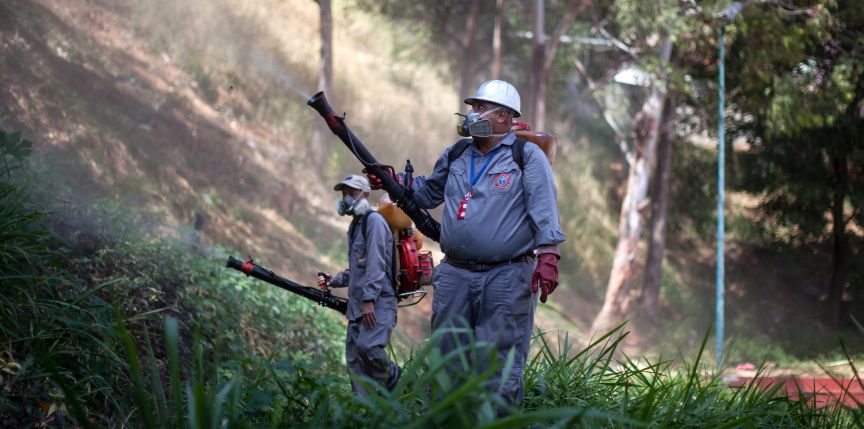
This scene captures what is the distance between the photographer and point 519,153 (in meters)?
5.34

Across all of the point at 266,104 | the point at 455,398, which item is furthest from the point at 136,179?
the point at 455,398

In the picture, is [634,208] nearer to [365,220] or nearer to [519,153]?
[365,220]

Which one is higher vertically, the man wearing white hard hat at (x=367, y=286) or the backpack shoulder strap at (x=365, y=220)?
the backpack shoulder strap at (x=365, y=220)

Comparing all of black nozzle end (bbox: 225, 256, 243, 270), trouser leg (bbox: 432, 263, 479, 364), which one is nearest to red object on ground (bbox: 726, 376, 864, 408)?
trouser leg (bbox: 432, 263, 479, 364)

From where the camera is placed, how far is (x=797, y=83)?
17531mm

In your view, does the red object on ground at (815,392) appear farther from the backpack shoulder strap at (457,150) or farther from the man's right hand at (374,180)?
the man's right hand at (374,180)

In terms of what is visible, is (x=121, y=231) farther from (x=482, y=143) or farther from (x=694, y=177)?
(x=694, y=177)

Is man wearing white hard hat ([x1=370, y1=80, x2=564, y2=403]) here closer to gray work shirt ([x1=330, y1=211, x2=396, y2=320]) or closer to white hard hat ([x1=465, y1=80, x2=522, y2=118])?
white hard hat ([x1=465, y1=80, x2=522, y2=118])

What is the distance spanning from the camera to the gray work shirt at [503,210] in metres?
5.16

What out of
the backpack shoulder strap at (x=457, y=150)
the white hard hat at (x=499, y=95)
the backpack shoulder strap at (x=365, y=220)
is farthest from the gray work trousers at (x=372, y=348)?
the white hard hat at (x=499, y=95)

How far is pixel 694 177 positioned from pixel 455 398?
19995 millimetres

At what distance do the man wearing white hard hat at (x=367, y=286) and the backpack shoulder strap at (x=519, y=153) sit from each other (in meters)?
1.55

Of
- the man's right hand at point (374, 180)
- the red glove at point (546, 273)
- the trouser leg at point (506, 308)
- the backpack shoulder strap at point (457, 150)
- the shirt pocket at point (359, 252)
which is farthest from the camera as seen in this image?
the shirt pocket at point (359, 252)

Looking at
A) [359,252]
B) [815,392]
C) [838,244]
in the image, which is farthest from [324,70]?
[815,392]
